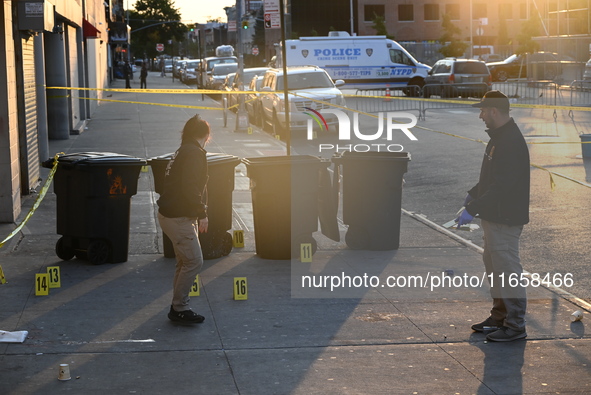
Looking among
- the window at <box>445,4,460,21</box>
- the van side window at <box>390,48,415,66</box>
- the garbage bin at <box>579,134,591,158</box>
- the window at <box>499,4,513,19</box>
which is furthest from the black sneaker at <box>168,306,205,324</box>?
the window at <box>499,4,513,19</box>

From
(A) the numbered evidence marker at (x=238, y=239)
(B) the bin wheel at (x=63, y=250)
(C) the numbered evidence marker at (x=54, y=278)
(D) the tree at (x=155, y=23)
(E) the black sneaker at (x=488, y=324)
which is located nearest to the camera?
(E) the black sneaker at (x=488, y=324)

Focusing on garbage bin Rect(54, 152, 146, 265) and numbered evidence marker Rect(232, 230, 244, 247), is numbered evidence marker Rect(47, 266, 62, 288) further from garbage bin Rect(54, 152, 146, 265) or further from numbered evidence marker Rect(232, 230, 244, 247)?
numbered evidence marker Rect(232, 230, 244, 247)

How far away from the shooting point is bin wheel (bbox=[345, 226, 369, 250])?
10211mm

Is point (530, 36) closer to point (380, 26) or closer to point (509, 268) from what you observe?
point (380, 26)

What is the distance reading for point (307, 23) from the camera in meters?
90.6

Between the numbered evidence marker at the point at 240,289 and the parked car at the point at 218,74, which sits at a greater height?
the parked car at the point at 218,74

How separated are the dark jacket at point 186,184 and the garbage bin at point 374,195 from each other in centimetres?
306

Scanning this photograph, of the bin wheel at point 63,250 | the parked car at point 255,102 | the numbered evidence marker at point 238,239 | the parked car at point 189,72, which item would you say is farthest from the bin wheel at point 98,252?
the parked car at point 189,72

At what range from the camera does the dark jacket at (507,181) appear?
6934 mm

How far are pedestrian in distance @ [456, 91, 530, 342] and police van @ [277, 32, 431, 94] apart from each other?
107 ft

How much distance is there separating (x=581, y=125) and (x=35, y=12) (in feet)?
55.1

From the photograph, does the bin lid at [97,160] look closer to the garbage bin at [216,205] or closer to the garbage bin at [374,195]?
the garbage bin at [216,205]

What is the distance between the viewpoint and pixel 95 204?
948 cm

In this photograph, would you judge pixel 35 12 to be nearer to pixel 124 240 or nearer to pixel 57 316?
pixel 124 240
